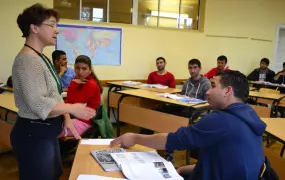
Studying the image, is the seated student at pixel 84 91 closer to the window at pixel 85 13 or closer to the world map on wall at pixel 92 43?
Answer: the world map on wall at pixel 92 43

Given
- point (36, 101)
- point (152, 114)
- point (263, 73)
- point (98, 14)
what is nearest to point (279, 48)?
point (263, 73)

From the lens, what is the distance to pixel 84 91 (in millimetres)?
2752

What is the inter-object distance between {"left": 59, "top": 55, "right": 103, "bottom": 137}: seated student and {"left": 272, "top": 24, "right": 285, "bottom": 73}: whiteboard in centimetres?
561

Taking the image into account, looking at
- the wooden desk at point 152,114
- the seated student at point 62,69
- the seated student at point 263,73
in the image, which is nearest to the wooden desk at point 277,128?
the wooden desk at point 152,114

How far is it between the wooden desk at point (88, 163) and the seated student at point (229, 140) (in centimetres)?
25

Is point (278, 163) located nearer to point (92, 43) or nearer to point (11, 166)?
point (11, 166)

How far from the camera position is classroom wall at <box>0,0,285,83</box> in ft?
13.4

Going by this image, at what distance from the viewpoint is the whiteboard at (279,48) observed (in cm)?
684

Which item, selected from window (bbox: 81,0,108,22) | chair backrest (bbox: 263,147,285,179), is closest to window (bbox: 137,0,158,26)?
window (bbox: 81,0,108,22)

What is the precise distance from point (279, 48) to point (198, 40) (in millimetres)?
2642

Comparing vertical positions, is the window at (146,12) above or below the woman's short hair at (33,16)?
above

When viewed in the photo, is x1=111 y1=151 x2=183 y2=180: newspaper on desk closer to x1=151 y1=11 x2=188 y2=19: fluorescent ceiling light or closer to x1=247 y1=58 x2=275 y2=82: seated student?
x1=151 y1=11 x2=188 y2=19: fluorescent ceiling light

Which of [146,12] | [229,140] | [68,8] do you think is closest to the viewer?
[229,140]

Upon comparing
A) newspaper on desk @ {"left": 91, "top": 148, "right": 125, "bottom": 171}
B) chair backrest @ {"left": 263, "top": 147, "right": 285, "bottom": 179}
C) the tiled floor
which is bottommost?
the tiled floor
